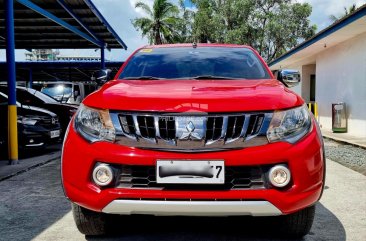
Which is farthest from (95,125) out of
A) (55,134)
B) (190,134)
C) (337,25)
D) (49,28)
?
(49,28)

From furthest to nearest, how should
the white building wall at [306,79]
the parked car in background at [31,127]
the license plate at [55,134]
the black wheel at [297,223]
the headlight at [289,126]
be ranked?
the white building wall at [306,79]
the license plate at [55,134]
the parked car in background at [31,127]
the black wheel at [297,223]
the headlight at [289,126]

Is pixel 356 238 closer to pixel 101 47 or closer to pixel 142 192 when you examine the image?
pixel 142 192

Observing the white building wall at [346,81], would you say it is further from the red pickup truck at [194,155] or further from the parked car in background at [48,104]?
the red pickup truck at [194,155]

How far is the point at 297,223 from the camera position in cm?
319

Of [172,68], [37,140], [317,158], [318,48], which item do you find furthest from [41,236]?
[318,48]

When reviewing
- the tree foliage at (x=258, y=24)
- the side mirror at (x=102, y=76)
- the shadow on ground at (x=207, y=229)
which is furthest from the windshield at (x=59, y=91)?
the tree foliage at (x=258, y=24)

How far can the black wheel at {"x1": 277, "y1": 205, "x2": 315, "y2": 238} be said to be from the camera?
3139 mm

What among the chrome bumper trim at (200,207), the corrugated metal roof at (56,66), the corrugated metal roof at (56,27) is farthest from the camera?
the corrugated metal roof at (56,66)

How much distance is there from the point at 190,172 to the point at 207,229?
41.9 inches

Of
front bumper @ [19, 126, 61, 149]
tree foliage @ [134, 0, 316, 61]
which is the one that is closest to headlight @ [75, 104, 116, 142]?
front bumper @ [19, 126, 61, 149]

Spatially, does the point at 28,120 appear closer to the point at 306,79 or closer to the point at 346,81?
the point at 346,81

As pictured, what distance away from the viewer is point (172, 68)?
13.6ft

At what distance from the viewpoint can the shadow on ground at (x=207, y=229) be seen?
3.38 m

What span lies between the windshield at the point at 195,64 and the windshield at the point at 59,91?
1017 centimetres
